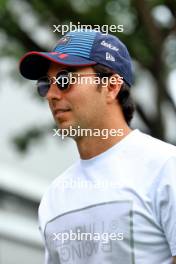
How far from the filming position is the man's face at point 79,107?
146 inches

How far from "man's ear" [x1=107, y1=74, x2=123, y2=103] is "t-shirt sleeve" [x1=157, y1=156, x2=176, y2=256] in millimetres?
416

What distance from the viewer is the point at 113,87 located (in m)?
3.79

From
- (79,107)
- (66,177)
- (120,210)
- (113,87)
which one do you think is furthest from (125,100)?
(120,210)

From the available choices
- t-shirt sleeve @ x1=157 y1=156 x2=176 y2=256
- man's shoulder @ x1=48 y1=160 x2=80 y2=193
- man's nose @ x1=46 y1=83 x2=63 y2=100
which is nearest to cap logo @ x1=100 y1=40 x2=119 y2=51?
man's nose @ x1=46 y1=83 x2=63 y2=100

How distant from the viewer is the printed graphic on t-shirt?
354 cm

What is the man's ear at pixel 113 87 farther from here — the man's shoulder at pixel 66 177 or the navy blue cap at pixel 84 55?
the man's shoulder at pixel 66 177

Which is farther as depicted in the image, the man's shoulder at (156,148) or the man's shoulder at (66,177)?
the man's shoulder at (66,177)

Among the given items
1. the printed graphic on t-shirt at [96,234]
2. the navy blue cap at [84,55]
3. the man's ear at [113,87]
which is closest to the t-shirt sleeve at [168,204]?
the printed graphic on t-shirt at [96,234]

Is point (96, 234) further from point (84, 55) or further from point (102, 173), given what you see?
point (84, 55)

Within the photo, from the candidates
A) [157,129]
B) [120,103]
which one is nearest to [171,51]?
[157,129]

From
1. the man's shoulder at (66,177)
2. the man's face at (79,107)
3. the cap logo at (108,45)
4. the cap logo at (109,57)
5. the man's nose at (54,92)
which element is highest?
the cap logo at (108,45)

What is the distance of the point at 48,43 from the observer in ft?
33.8

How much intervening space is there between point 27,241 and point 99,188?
50.9ft

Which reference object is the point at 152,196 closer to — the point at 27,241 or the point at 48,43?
the point at 48,43
